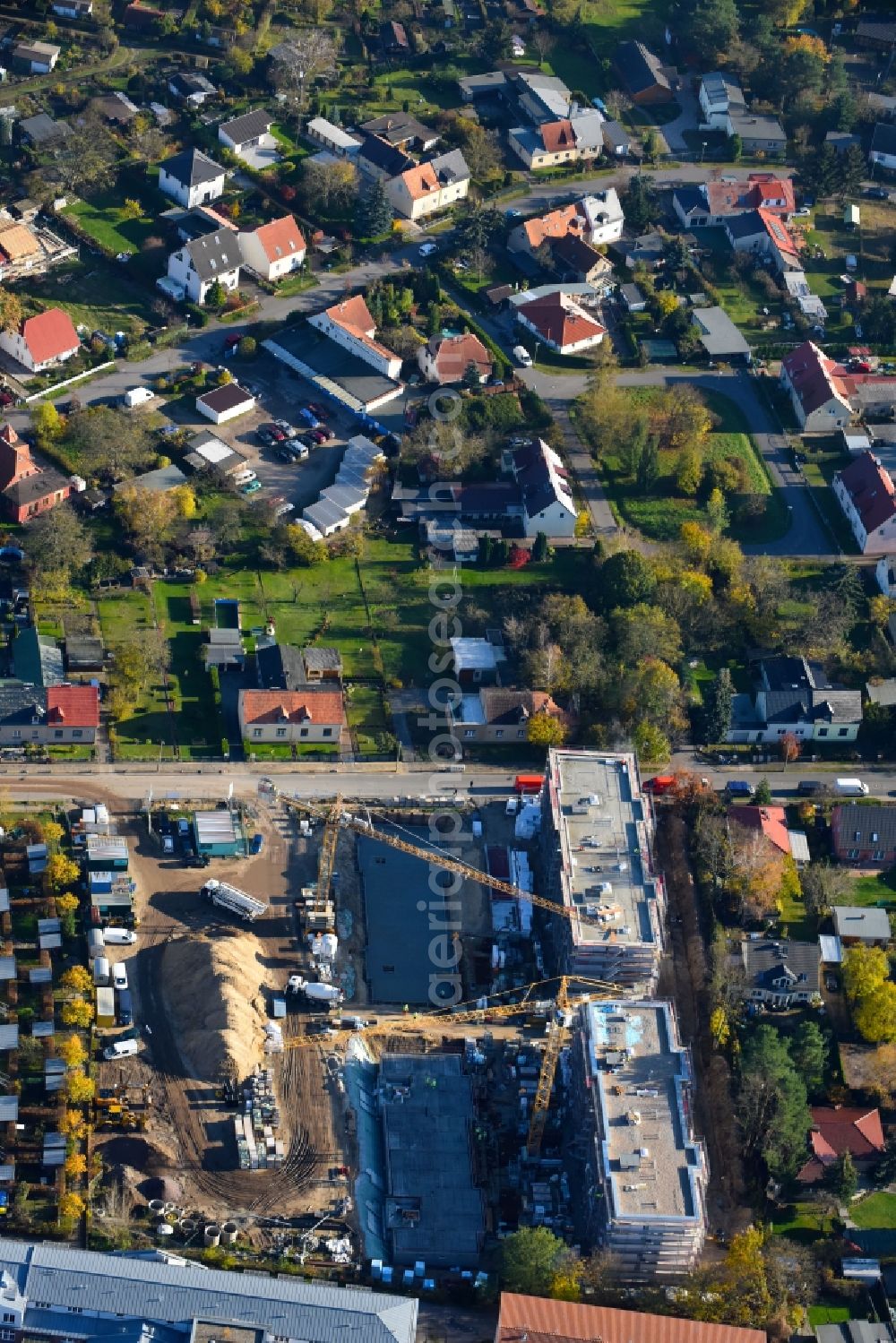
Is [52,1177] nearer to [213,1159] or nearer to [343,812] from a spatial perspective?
[213,1159]

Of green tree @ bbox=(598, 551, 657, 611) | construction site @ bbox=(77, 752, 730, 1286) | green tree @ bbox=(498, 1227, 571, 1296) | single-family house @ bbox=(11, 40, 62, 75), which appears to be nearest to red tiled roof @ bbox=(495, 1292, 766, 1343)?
green tree @ bbox=(498, 1227, 571, 1296)

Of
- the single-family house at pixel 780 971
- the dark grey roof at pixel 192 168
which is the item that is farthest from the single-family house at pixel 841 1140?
the dark grey roof at pixel 192 168

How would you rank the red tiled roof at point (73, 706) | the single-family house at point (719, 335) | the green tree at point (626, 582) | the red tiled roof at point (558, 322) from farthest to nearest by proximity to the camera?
the single-family house at point (719, 335)
the red tiled roof at point (558, 322)
the green tree at point (626, 582)
the red tiled roof at point (73, 706)

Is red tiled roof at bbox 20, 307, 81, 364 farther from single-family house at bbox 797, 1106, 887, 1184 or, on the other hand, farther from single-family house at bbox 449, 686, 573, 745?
single-family house at bbox 797, 1106, 887, 1184

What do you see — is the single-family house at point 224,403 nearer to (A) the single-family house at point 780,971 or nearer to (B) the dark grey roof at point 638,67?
(A) the single-family house at point 780,971

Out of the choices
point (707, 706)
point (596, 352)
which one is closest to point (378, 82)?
point (596, 352)
